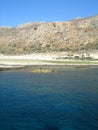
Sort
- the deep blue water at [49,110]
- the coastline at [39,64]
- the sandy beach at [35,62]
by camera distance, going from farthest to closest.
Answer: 1. the sandy beach at [35,62]
2. the coastline at [39,64]
3. the deep blue water at [49,110]

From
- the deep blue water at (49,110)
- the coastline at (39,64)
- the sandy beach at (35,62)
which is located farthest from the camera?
the sandy beach at (35,62)

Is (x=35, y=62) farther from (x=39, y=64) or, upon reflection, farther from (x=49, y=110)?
(x=49, y=110)

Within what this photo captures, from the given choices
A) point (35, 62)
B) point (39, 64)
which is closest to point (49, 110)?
point (39, 64)

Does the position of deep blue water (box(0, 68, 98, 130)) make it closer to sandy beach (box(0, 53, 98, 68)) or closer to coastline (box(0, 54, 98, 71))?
coastline (box(0, 54, 98, 71))

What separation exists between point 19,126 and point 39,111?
5.63 metres

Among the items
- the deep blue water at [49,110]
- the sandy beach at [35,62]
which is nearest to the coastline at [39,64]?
the sandy beach at [35,62]

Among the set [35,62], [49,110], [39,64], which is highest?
[35,62]

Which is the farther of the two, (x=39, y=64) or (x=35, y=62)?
(x=35, y=62)

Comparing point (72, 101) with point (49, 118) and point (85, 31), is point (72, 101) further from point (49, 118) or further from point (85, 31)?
point (85, 31)

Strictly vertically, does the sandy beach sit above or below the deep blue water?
above

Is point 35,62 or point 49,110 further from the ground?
point 35,62

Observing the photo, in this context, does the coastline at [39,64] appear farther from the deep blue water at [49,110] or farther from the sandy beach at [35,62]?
the deep blue water at [49,110]

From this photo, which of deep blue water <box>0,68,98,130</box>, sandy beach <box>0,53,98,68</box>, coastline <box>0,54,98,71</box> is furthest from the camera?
sandy beach <box>0,53,98,68</box>

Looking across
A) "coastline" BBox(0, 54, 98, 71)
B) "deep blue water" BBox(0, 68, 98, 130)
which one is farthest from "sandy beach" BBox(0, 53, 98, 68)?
"deep blue water" BBox(0, 68, 98, 130)
